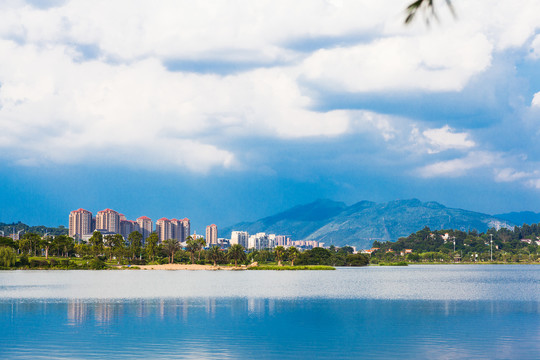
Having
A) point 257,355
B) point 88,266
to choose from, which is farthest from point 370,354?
point 88,266

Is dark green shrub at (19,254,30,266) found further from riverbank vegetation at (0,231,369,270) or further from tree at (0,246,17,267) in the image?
tree at (0,246,17,267)

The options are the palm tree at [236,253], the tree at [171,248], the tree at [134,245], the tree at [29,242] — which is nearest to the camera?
the tree at [29,242]

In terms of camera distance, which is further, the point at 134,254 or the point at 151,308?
the point at 134,254

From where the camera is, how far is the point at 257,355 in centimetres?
2491

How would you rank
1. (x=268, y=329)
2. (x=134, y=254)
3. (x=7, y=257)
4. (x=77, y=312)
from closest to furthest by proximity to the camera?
(x=268, y=329)
(x=77, y=312)
(x=7, y=257)
(x=134, y=254)

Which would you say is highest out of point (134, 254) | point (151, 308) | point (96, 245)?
point (96, 245)

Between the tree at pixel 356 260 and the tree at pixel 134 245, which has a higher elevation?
the tree at pixel 134 245

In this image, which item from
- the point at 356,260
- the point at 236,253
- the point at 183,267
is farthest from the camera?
the point at 356,260

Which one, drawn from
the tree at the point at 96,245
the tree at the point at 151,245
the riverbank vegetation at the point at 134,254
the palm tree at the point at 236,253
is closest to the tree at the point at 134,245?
the riverbank vegetation at the point at 134,254

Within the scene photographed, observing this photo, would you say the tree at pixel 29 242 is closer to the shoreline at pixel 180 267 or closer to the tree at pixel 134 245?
the tree at pixel 134 245

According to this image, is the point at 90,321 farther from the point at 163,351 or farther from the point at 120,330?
the point at 163,351

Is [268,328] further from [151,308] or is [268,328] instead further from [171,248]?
[171,248]

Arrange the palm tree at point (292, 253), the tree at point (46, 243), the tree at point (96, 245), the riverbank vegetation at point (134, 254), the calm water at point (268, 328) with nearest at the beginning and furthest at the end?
the calm water at point (268, 328), the riverbank vegetation at point (134, 254), the tree at point (46, 243), the tree at point (96, 245), the palm tree at point (292, 253)

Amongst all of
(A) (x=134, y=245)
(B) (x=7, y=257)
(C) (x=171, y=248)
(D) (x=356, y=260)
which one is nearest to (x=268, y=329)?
(B) (x=7, y=257)
